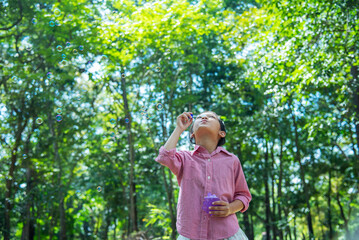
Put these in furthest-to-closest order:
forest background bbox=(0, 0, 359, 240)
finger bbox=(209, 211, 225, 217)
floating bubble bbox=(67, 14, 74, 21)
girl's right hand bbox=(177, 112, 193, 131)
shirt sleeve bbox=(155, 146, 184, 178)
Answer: floating bubble bbox=(67, 14, 74, 21)
forest background bbox=(0, 0, 359, 240)
girl's right hand bbox=(177, 112, 193, 131)
shirt sleeve bbox=(155, 146, 184, 178)
finger bbox=(209, 211, 225, 217)

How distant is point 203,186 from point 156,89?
22.2 ft

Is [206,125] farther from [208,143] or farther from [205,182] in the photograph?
[205,182]

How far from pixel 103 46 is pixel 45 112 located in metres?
3.63

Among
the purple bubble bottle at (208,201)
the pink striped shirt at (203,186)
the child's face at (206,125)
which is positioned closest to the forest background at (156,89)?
the child's face at (206,125)

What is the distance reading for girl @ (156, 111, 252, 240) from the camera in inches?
85.6

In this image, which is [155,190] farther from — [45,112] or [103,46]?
[103,46]

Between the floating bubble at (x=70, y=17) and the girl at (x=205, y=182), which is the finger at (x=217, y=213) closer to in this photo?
the girl at (x=205, y=182)

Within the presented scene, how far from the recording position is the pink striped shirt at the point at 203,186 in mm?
2178

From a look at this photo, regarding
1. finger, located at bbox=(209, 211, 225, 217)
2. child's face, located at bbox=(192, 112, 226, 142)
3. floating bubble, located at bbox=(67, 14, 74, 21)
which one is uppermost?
floating bubble, located at bbox=(67, 14, 74, 21)

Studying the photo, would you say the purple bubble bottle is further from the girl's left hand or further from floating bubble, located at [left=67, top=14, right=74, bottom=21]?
floating bubble, located at [left=67, top=14, right=74, bottom=21]

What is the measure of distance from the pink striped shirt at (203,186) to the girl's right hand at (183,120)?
A: 7.1 inches

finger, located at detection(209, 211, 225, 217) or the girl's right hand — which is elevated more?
the girl's right hand

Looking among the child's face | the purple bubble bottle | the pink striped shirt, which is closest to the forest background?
the child's face

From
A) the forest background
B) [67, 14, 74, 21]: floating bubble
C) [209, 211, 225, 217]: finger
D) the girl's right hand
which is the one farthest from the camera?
[67, 14, 74, 21]: floating bubble
